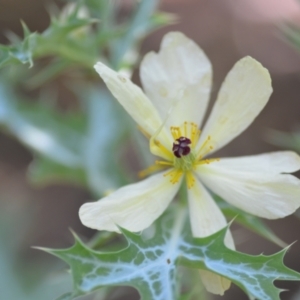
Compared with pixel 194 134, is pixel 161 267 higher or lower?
lower

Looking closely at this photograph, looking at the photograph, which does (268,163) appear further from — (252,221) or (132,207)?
(132,207)

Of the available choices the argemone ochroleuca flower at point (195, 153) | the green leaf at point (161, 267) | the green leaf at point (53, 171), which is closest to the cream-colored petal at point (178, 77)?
the argemone ochroleuca flower at point (195, 153)

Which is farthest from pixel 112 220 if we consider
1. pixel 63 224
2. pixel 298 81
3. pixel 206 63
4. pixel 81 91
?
pixel 298 81

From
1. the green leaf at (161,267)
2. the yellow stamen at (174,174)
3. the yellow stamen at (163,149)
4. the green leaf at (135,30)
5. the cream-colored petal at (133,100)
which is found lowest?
the green leaf at (161,267)

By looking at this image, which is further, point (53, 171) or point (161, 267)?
point (53, 171)

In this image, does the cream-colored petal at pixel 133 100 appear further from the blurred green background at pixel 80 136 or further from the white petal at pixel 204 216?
the blurred green background at pixel 80 136

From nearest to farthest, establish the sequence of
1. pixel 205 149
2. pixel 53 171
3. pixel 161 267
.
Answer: pixel 161 267 → pixel 205 149 → pixel 53 171

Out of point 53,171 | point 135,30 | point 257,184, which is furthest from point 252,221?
point 53,171

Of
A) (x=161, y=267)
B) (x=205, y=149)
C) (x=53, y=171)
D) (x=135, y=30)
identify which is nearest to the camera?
(x=161, y=267)
